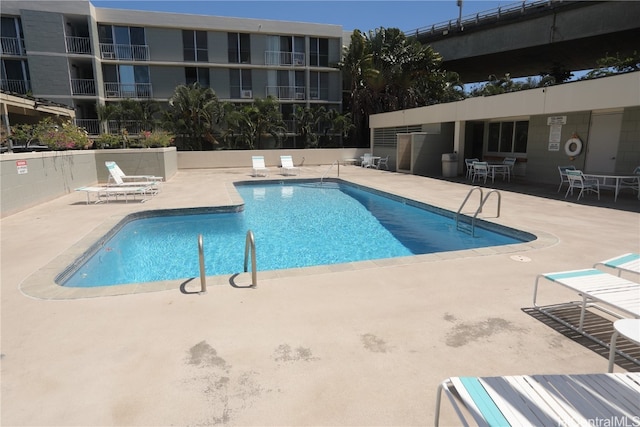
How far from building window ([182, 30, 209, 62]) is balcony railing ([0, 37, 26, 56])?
359 inches

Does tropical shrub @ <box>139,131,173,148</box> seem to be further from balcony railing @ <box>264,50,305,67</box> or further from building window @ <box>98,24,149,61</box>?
balcony railing @ <box>264,50,305,67</box>

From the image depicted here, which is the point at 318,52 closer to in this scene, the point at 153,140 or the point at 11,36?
the point at 153,140

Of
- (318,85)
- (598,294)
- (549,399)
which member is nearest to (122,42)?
(318,85)

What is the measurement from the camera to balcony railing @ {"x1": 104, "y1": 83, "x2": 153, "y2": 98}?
2378cm

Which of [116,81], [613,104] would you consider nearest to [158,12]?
[116,81]

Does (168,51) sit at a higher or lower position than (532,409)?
higher

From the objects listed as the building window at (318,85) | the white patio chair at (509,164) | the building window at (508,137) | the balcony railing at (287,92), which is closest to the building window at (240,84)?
the balcony railing at (287,92)

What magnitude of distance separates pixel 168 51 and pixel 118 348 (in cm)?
2547

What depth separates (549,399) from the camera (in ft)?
5.74

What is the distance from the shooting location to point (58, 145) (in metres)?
10.6

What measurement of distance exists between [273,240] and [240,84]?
2076 cm

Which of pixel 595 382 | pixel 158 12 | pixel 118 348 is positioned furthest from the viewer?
pixel 158 12

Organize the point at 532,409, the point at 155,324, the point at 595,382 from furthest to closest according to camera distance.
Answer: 1. the point at 155,324
2. the point at 595,382
3. the point at 532,409

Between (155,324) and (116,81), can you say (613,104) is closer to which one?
(155,324)
